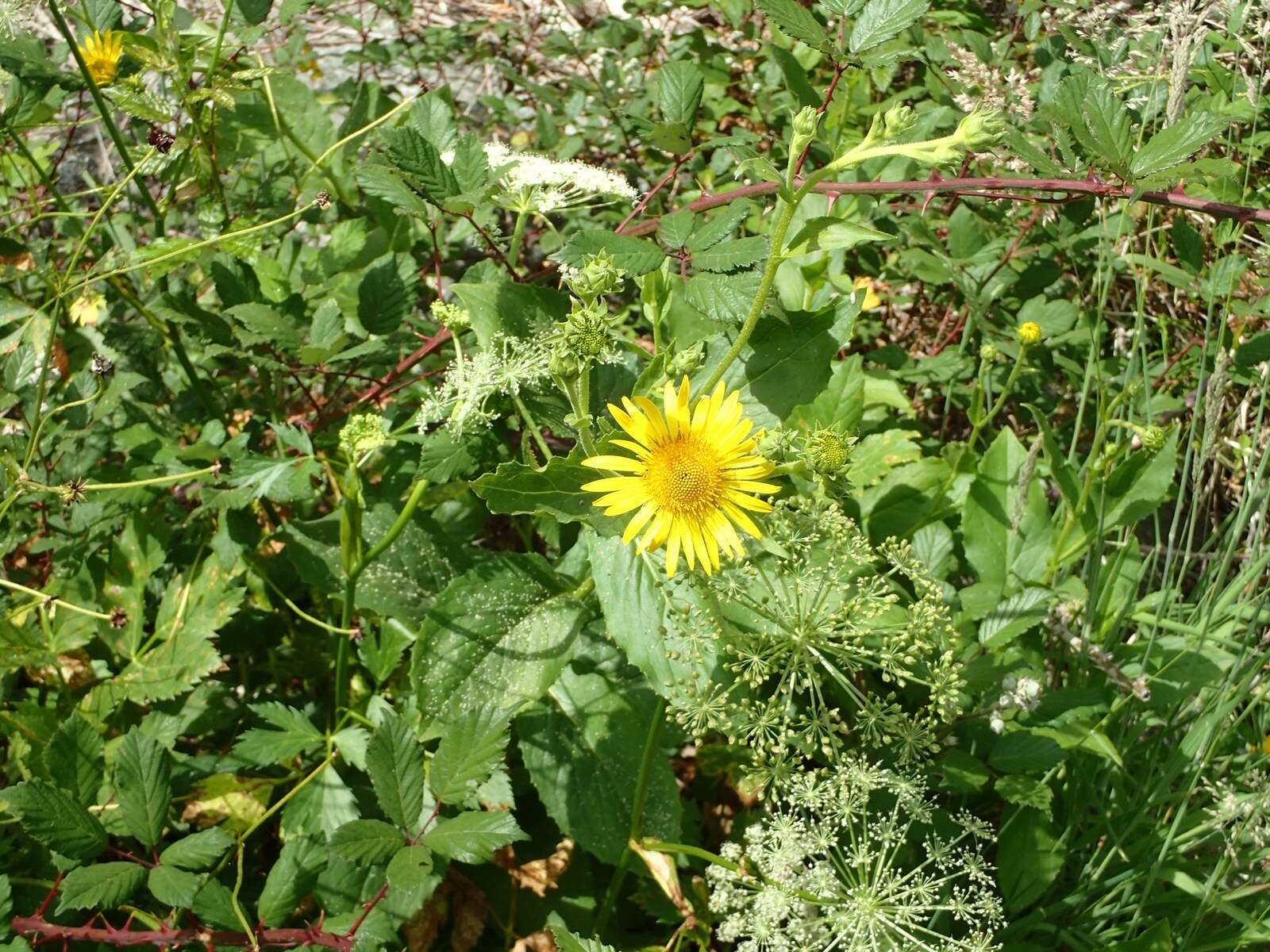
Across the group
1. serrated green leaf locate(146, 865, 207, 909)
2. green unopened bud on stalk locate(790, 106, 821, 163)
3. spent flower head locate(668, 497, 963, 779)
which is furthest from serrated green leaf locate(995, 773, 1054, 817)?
serrated green leaf locate(146, 865, 207, 909)

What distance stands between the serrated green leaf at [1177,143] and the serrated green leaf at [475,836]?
1.55 metres

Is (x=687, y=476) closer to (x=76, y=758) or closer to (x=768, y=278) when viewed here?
(x=768, y=278)

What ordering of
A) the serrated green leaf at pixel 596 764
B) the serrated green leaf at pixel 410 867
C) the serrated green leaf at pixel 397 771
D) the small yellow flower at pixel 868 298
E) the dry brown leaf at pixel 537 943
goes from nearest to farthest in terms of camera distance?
the serrated green leaf at pixel 410 867
the serrated green leaf at pixel 397 771
the serrated green leaf at pixel 596 764
the dry brown leaf at pixel 537 943
the small yellow flower at pixel 868 298

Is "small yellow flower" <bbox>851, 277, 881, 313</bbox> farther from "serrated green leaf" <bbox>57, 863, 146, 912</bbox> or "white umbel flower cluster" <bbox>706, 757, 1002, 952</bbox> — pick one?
"serrated green leaf" <bbox>57, 863, 146, 912</bbox>

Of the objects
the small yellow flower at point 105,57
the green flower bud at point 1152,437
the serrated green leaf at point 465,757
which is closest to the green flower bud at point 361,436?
the serrated green leaf at point 465,757

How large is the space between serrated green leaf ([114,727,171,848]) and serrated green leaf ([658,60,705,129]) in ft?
5.20

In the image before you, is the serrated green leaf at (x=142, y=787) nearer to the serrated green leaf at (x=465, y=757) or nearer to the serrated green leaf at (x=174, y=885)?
the serrated green leaf at (x=174, y=885)

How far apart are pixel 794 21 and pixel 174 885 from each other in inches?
71.8

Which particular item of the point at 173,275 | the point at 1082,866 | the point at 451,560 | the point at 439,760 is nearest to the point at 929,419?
the point at 1082,866

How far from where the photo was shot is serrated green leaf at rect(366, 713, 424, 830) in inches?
70.9

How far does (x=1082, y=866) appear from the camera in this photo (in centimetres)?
222

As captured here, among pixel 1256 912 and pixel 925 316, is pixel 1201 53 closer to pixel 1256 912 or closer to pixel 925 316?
pixel 925 316

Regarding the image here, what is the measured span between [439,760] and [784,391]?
0.92 metres

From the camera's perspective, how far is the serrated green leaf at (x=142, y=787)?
1828mm
